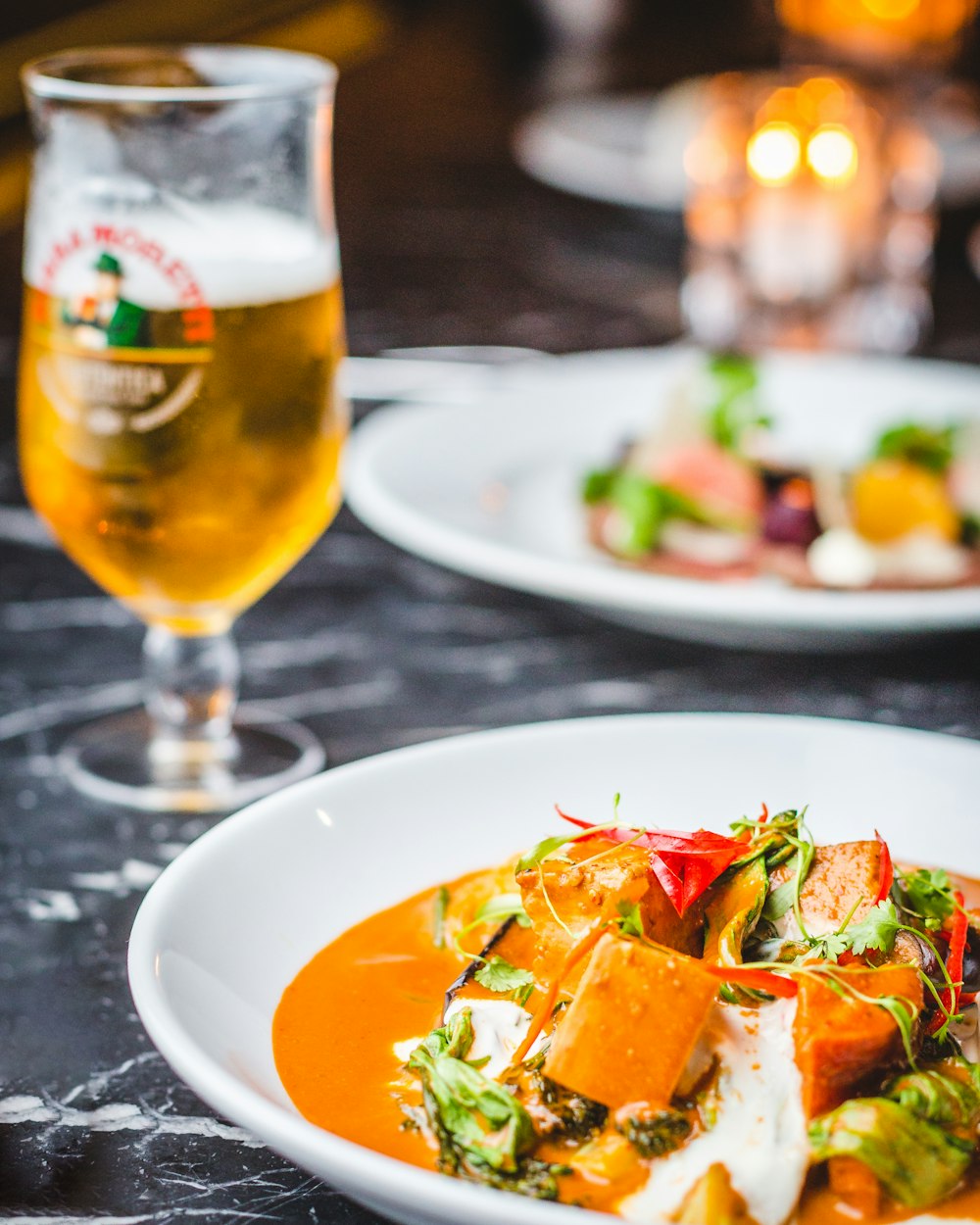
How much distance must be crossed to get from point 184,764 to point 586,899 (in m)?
0.78

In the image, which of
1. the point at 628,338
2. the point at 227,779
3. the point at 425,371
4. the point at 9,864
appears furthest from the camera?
the point at 628,338

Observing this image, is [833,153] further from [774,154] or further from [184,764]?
[184,764]

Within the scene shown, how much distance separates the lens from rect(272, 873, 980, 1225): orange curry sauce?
3.36 ft

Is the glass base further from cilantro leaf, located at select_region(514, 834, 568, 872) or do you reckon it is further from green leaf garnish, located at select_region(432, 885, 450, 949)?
cilantro leaf, located at select_region(514, 834, 568, 872)

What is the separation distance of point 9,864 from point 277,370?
59cm

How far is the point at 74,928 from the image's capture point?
5.08 feet

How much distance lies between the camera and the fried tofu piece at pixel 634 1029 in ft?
3.41

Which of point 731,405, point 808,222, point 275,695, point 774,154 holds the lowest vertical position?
point 275,695

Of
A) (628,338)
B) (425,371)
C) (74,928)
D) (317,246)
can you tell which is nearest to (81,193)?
(317,246)

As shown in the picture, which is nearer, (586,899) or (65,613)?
(586,899)

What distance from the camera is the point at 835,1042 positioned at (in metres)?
1.04

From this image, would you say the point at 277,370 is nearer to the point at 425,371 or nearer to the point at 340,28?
the point at 425,371

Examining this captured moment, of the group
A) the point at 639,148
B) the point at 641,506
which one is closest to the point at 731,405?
the point at 641,506

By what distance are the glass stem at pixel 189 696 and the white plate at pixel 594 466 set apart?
38 centimetres
